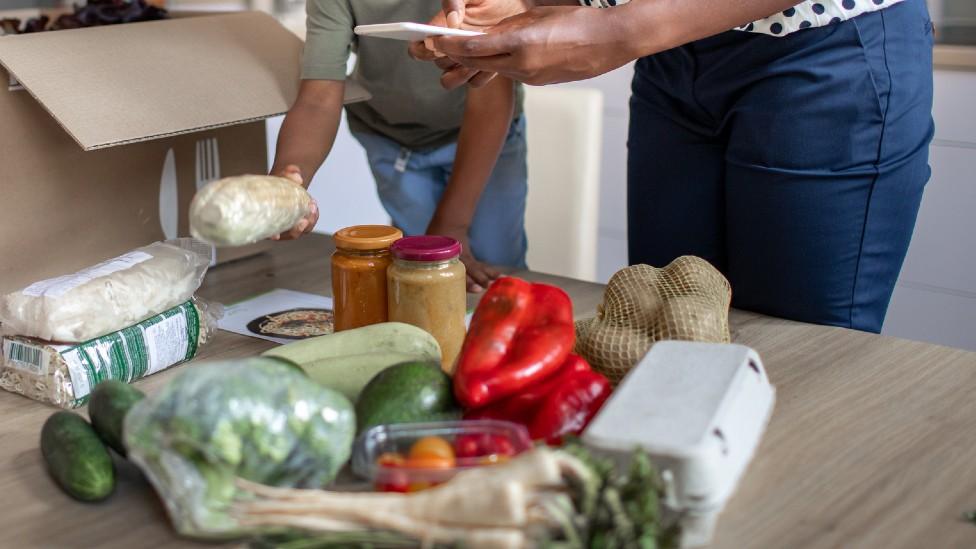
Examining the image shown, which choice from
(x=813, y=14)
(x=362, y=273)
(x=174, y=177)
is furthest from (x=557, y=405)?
(x=174, y=177)

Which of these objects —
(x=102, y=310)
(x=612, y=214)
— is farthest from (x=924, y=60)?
(x=612, y=214)

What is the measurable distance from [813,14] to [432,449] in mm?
775

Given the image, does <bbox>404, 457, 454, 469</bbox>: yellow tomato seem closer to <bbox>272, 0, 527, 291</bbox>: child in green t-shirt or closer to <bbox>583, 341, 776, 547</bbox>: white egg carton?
<bbox>583, 341, 776, 547</bbox>: white egg carton

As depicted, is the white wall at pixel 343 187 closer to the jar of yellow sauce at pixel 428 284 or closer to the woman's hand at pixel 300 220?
the woman's hand at pixel 300 220

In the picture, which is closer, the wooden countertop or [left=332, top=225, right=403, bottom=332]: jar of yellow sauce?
the wooden countertop

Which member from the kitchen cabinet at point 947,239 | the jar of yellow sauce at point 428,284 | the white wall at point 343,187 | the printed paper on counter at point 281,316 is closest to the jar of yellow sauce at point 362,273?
the jar of yellow sauce at point 428,284

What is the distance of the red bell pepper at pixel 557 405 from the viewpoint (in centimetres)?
81

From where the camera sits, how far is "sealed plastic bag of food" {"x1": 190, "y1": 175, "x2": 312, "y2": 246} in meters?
0.88

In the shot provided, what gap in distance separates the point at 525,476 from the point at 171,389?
25 cm

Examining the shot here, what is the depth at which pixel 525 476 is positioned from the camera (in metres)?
0.65

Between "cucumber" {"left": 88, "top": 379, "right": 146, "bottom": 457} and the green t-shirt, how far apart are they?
649mm

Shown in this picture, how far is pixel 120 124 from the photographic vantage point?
3.81ft

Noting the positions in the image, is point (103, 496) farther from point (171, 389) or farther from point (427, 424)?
point (427, 424)

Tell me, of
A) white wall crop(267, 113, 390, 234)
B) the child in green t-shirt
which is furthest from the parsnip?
white wall crop(267, 113, 390, 234)
